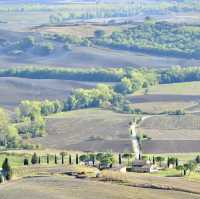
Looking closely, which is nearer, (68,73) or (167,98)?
(167,98)

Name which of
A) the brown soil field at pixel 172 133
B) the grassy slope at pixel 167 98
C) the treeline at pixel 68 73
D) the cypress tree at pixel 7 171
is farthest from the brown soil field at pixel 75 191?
the treeline at pixel 68 73

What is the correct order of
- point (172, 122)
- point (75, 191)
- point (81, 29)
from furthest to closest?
point (81, 29)
point (172, 122)
point (75, 191)

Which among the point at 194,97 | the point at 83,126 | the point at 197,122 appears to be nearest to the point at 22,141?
the point at 83,126

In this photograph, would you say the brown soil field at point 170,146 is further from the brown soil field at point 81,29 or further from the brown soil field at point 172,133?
the brown soil field at point 81,29

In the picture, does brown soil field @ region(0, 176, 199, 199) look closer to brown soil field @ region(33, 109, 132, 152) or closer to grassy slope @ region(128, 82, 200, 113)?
brown soil field @ region(33, 109, 132, 152)

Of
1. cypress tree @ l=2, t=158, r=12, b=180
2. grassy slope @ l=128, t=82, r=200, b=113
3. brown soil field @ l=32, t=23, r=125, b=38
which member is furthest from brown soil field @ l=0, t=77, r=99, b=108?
cypress tree @ l=2, t=158, r=12, b=180

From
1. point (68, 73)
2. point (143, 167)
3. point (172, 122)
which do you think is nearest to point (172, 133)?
point (172, 122)

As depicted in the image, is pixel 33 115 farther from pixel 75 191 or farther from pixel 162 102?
pixel 75 191
